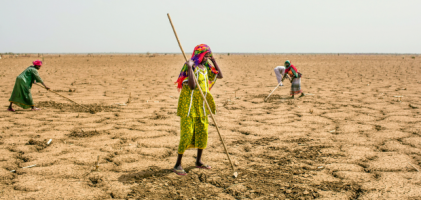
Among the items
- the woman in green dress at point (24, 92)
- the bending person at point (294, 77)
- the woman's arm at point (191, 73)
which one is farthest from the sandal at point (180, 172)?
the bending person at point (294, 77)

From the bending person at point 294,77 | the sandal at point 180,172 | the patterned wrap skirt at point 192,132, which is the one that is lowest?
the sandal at point 180,172

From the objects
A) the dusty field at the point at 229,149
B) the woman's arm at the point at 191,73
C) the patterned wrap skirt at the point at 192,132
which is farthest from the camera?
the patterned wrap skirt at the point at 192,132

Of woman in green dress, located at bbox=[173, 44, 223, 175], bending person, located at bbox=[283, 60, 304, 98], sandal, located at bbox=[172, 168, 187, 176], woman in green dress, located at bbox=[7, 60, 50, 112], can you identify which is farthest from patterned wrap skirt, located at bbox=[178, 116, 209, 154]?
bending person, located at bbox=[283, 60, 304, 98]

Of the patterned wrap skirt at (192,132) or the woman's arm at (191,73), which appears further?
the patterned wrap skirt at (192,132)

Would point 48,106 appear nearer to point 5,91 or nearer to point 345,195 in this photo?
point 5,91

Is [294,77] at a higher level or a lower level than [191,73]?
lower

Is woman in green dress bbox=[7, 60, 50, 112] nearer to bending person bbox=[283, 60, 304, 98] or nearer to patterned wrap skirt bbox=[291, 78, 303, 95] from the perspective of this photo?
bending person bbox=[283, 60, 304, 98]

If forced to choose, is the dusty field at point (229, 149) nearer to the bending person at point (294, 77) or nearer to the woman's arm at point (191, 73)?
the bending person at point (294, 77)

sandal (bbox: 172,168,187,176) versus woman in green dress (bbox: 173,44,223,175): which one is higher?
woman in green dress (bbox: 173,44,223,175)

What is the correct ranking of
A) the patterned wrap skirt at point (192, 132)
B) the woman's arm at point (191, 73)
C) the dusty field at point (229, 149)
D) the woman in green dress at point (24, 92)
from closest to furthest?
the dusty field at point (229, 149)
the woman's arm at point (191, 73)
the patterned wrap skirt at point (192, 132)
the woman in green dress at point (24, 92)

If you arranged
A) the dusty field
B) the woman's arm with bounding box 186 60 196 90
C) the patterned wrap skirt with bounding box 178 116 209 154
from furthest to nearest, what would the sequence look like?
the patterned wrap skirt with bounding box 178 116 209 154, the woman's arm with bounding box 186 60 196 90, the dusty field

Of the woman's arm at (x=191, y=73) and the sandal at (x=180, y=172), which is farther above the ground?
the woman's arm at (x=191, y=73)

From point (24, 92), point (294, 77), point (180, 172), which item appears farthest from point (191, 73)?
point (294, 77)

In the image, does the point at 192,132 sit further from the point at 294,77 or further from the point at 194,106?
the point at 294,77
